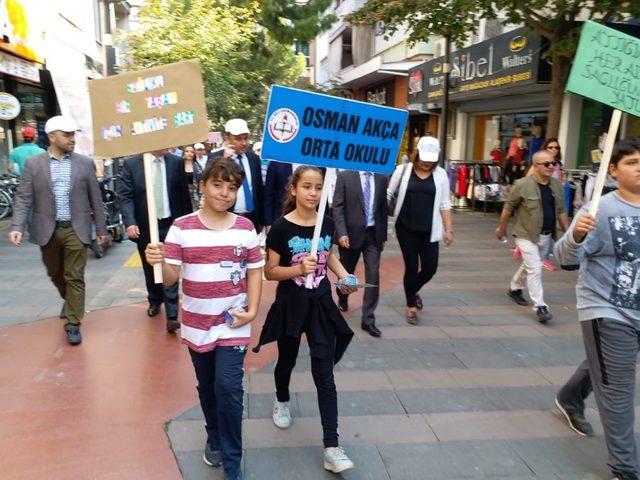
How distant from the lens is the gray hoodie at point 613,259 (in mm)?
2859

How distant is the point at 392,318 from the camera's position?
587cm

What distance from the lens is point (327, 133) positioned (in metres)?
3.03

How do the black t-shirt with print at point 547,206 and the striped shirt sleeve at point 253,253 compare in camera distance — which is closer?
the striped shirt sleeve at point 253,253

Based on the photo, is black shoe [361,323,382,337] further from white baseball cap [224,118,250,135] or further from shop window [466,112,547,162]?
shop window [466,112,547,162]

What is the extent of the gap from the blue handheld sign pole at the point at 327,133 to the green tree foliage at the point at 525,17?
20.3ft

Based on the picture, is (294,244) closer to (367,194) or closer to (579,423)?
(579,423)

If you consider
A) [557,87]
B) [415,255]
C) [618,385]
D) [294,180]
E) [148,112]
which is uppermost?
[557,87]

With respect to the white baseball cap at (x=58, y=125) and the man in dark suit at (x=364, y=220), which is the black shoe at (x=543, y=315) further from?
the white baseball cap at (x=58, y=125)

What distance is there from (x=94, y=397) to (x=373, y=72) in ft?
69.3

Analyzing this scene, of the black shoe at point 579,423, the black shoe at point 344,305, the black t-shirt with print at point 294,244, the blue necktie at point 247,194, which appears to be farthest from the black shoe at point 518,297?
the black t-shirt with print at point 294,244

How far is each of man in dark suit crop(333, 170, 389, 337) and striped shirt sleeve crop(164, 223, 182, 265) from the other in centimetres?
256

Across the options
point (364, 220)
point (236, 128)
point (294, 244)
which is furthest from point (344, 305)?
point (294, 244)

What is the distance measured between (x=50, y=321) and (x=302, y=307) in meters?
3.47

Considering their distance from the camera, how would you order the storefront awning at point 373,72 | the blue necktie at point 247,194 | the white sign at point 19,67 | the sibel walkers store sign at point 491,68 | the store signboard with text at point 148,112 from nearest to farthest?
the store signboard with text at point 148,112, the blue necktie at point 247,194, the sibel walkers store sign at point 491,68, the white sign at point 19,67, the storefront awning at point 373,72
